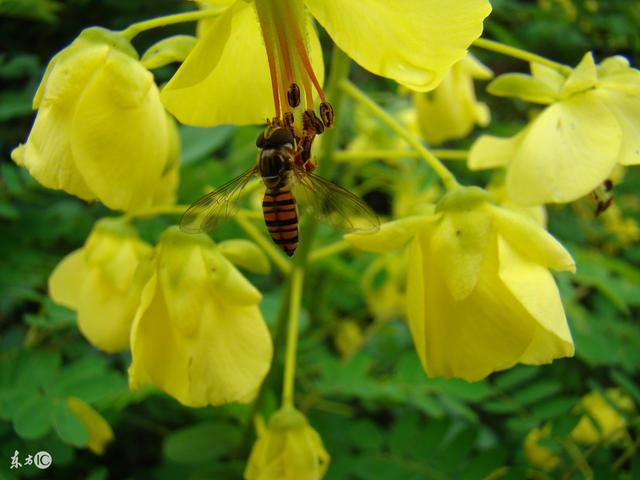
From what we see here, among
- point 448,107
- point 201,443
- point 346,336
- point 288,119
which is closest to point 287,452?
point 201,443

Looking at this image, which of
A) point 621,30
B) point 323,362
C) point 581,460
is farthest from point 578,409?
point 621,30

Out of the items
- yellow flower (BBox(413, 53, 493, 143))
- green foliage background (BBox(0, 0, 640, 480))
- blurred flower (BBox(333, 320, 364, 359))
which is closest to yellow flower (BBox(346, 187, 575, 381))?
green foliage background (BBox(0, 0, 640, 480))

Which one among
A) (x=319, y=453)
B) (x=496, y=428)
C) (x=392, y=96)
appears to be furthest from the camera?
(x=392, y=96)

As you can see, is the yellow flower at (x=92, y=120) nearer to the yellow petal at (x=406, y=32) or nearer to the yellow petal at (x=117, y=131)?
the yellow petal at (x=117, y=131)

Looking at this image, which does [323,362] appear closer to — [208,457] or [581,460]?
[208,457]

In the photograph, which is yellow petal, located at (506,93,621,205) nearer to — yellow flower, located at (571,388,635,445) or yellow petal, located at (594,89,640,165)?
yellow petal, located at (594,89,640,165)

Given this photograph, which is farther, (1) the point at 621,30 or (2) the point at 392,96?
(1) the point at 621,30

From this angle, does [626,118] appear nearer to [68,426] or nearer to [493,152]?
[493,152]
